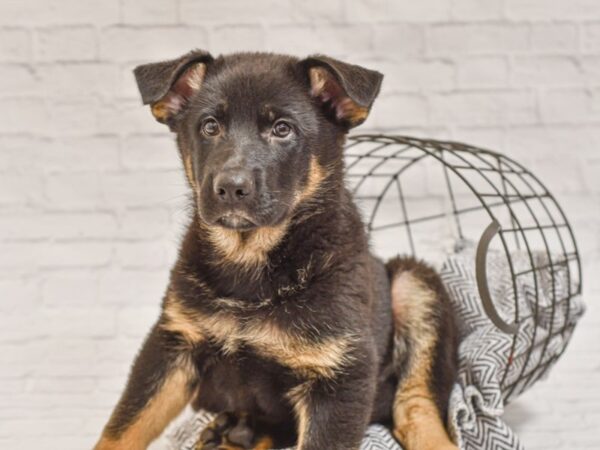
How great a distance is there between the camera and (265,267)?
9.64 ft

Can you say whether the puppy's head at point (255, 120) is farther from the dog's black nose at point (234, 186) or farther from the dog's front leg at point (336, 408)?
the dog's front leg at point (336, 408)

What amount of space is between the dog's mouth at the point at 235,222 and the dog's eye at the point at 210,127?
11.4 inches

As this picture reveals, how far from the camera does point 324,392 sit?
111 inches

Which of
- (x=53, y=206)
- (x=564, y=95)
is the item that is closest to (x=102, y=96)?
(x=53, y=206)

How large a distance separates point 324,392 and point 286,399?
0.19 meters

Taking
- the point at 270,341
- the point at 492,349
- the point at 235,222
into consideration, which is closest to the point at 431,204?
the point at 492,349

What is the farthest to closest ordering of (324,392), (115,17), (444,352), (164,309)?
(115,17) → (444,352) → (164,309) → (324,392)

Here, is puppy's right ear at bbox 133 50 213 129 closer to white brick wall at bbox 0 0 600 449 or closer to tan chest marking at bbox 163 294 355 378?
tan chest marking at bbox 163 294 355 378

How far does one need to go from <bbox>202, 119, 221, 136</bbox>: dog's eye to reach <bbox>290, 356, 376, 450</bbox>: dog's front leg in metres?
0.83

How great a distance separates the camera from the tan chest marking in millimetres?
2820

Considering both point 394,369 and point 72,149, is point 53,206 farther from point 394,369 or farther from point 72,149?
point 394,369

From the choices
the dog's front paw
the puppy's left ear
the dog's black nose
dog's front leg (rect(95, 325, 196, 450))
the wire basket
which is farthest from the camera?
the wire basket

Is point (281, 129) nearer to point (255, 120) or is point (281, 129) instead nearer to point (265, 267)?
point (255, 120)

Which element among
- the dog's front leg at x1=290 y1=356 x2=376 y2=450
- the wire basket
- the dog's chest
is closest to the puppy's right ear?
the dog's chest
